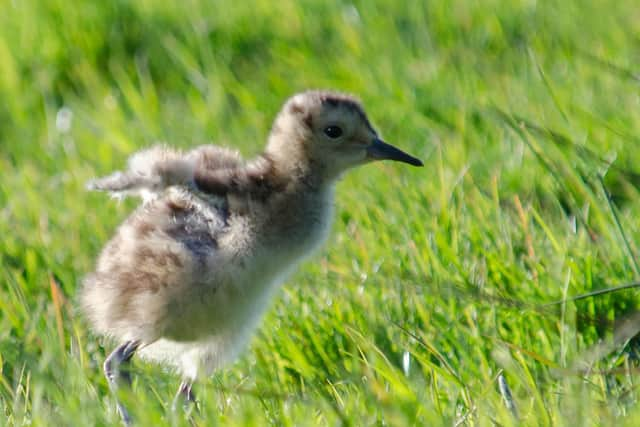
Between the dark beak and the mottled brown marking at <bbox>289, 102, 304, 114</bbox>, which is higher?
the mottled brown marking at <bbox>289, 102, 304, 114</bbox>

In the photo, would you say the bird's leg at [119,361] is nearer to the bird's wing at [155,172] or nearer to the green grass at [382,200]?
the green grass at [382,200]

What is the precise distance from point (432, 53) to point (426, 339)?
2836 mm

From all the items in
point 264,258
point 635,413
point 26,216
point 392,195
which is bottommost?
point 26,216

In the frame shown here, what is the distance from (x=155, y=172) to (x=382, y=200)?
1234mm

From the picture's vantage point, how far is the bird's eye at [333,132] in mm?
3943

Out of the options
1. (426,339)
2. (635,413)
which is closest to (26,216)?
(426,339)

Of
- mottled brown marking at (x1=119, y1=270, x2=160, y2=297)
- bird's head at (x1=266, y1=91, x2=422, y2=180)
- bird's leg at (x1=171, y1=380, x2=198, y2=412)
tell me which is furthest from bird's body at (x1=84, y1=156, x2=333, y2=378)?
bird's leg at (x1=171, y1=380, x2=198, y2=412)

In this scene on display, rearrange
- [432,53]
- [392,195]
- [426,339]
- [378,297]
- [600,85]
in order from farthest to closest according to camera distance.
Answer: [432,53] < [600,85] < [392,195] < [378,297] < [426,339]

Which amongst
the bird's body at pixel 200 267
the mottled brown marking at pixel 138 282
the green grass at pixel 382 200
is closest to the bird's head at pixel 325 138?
the bird's body at pixel 200 267

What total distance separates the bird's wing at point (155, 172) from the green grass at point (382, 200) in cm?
43

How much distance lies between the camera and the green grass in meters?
3.19

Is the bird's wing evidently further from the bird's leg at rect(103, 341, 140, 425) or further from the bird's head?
the bird's leg at rect(103, 341, 140, 425)

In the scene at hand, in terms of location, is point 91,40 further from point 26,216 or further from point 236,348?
point 236,348

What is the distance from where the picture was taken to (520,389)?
10.7ft
